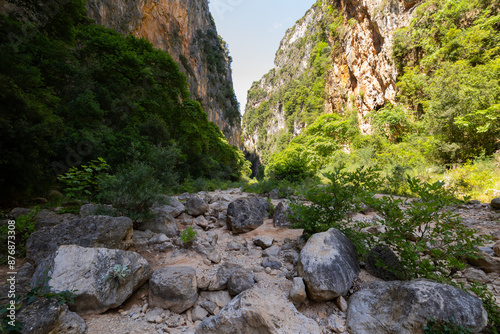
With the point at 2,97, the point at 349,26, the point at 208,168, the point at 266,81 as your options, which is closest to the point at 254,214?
the point at 2,97

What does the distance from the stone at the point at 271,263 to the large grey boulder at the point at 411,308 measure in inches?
42.8

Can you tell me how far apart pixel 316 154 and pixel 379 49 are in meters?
10.3

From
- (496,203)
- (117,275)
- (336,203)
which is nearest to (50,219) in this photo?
(117,275)

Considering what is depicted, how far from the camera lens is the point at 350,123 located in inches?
674

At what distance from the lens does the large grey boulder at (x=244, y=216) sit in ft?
14.6

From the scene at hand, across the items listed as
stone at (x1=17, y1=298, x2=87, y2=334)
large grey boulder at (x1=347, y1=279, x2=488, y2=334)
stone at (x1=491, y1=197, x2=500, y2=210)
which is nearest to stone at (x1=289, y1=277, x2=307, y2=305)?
large grey boulder at (x1=347, y1=279, x2=488, y2=334)

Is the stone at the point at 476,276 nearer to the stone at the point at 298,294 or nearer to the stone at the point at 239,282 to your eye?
the stone at the point at 298,294

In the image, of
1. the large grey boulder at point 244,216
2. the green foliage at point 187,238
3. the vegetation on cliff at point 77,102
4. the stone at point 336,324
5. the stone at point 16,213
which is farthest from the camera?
the large grey boulder at point 244,216

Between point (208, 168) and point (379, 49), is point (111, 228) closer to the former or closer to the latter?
point (208, 168)

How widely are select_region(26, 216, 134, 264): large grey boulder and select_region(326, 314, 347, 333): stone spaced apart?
3145 mm

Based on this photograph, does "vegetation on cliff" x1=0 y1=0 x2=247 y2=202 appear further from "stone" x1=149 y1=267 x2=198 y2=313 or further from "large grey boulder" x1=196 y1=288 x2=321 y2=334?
"large grey boulder" x1=196 y1=288 x2=321 y2=334

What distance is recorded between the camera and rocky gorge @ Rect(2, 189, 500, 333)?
1646 millimetres

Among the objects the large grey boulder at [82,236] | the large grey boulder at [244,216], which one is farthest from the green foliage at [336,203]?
the large grey boulder at [82,236]

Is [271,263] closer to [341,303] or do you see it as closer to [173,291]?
[341,303]
